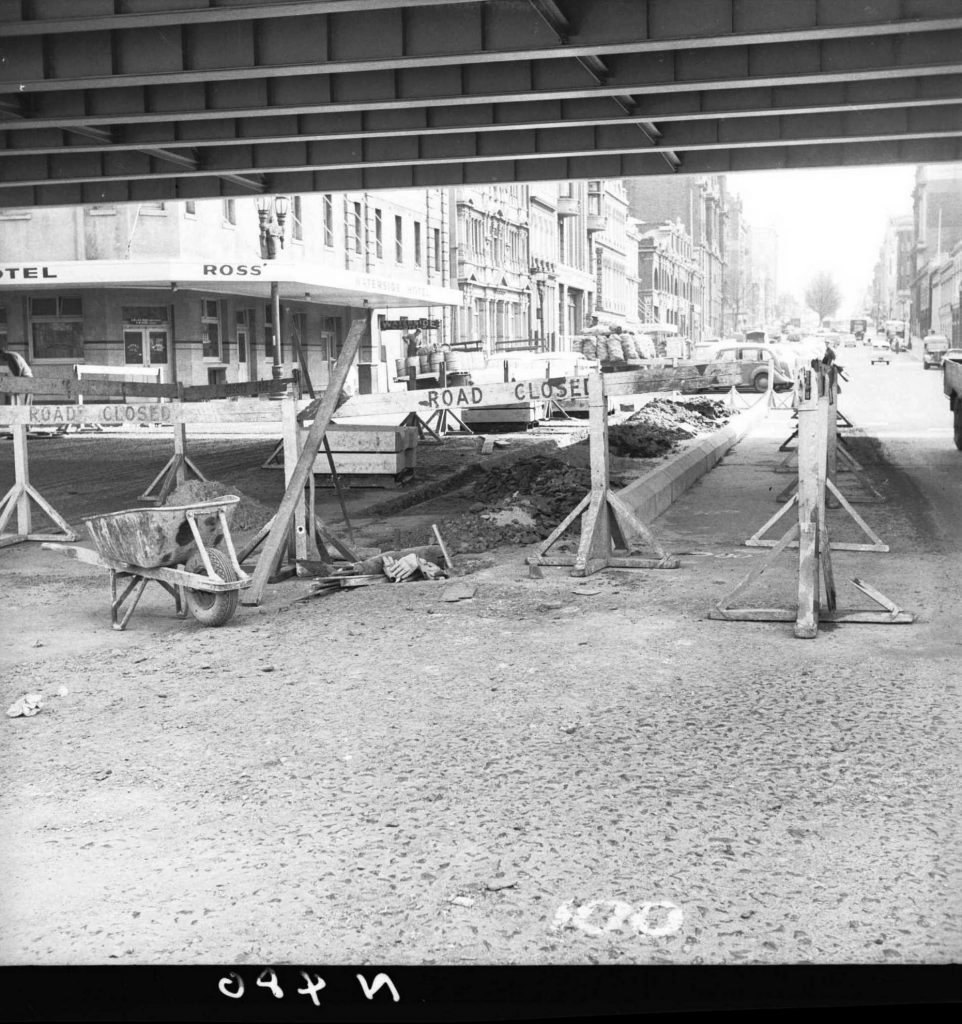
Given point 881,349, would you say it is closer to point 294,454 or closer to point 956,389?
point 956,389

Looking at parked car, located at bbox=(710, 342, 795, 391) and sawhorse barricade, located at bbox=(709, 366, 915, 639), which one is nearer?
sawhorse barricade, located at bbox=(709, 366, 915, 639)

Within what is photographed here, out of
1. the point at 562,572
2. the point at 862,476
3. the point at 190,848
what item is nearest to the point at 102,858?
the point at 190,848

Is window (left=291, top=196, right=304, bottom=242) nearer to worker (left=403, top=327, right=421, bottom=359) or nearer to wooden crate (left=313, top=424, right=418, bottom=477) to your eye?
worker (left=403, top=327, right=421, bottom=359)

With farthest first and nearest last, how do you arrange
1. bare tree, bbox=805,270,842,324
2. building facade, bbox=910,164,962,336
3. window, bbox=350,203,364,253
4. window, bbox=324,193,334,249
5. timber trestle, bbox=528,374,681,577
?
bare tree, bbox=805,270,842,324, building facade, bbox=910,164,962,336, window, bbox=350,203,364,253, window, bbox=324,193,334,249, timber trestle, bbox=528,374,681,577

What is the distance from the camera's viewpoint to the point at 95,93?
2266 centimetres

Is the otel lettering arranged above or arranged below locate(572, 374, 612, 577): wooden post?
above

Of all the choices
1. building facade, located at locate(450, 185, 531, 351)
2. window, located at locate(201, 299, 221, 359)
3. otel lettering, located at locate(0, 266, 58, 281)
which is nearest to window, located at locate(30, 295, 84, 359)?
otel lettering, located at locate(0, 266, 58, 281)

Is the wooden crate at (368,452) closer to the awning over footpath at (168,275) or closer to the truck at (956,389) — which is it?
the truck at (956,389)

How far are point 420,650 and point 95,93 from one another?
1705cm

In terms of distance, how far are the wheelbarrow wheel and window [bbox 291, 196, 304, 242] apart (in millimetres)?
39062

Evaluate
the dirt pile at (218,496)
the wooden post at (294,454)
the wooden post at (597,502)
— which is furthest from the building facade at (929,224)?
the wooden post at (294,454)

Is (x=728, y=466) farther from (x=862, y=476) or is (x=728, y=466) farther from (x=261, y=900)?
(x=261, y=900)

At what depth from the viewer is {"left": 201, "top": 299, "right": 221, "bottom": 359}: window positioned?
4509 cm

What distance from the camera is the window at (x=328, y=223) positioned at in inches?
2000
